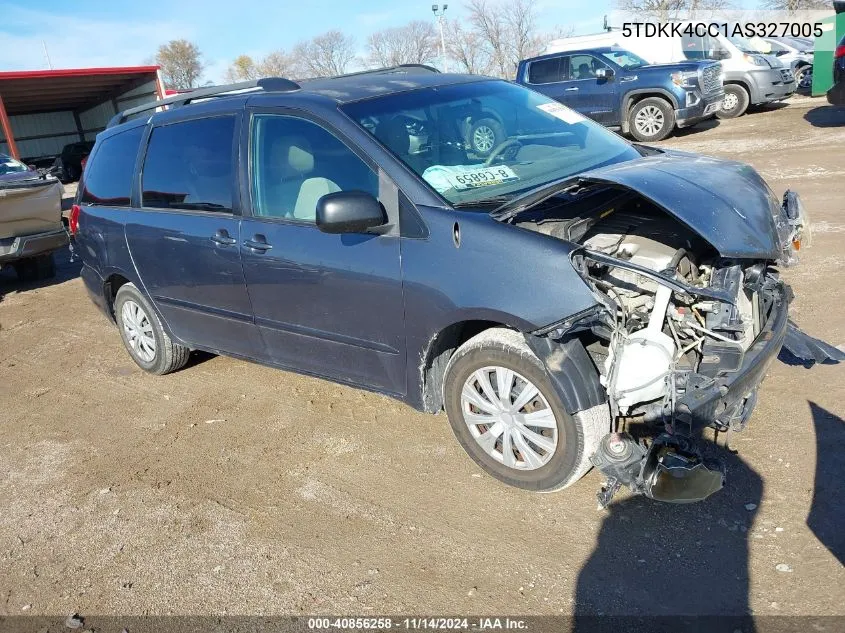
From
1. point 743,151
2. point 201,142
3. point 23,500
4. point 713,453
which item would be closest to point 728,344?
point 713,453

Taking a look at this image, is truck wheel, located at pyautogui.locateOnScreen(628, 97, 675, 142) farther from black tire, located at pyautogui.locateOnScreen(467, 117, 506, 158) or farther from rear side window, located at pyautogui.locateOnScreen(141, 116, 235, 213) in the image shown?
rear side window, located at pyautogui.locateOnScreen(141, 116, 235, 213)

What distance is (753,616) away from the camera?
2533 mm

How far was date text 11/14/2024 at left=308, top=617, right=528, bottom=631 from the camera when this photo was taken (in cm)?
267

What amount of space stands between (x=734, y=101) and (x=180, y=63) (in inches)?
2468

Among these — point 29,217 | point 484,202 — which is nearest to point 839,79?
point 484,202

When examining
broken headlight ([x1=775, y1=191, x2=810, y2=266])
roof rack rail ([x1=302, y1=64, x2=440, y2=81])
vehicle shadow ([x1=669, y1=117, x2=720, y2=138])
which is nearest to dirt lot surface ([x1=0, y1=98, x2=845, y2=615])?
broken headlight ([x1=775, y1=191, x2=810, y2=266])

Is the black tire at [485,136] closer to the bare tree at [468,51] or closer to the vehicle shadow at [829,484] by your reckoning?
the vehicle shadow at [829,484]

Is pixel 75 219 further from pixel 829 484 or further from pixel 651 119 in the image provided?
pixel 651 119

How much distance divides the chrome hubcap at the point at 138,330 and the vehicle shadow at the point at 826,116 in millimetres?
12553

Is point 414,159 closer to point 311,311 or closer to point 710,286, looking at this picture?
point 311,311

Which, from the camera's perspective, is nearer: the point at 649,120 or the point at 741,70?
the point at 649,120

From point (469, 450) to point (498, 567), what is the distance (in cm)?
70

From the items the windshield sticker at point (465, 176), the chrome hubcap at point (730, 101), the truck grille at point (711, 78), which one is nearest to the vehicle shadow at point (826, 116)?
the chrome hubcap at point (730, 101)

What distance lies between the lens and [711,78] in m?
13.7
